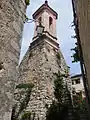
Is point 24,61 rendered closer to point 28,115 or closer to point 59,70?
point 59,70

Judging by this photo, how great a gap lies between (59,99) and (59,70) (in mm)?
2829

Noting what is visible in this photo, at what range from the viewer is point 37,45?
13906 millimetres

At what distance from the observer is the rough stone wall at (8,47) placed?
321 centimetres

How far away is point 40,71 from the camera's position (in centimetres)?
1184

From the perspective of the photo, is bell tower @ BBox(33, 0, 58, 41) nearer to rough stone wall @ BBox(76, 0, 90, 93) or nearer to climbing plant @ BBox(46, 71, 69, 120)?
climbing plant @ BBox(46, 71, 69, 120)

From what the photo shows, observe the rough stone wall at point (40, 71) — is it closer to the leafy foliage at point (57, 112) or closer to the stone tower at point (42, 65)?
the stone tower at point (42, 65)

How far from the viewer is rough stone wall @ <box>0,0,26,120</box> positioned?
321 cm

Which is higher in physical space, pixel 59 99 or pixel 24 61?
pixel 24 61

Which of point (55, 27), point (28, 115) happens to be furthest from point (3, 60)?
point (55, 27)

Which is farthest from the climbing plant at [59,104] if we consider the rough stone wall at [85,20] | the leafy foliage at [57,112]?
the rough stone wall at [85,20]

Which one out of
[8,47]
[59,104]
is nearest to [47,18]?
[59,104]

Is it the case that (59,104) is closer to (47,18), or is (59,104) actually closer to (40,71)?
(40,71)

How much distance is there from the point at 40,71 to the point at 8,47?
8.31 meters

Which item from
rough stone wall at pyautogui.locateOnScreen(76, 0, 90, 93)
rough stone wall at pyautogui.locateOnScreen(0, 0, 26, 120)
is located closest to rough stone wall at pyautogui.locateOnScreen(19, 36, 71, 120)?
rough stone wall at pyautogui.locateOnScreen(0, 0, 26, 120)
